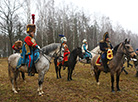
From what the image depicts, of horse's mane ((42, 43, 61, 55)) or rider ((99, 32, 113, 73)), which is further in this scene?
rider ((99, 32, 113, 73))

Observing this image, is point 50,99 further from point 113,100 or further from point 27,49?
point 113,100

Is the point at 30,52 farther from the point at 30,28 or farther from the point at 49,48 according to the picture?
the point at 30,28

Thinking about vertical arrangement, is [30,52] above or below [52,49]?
below

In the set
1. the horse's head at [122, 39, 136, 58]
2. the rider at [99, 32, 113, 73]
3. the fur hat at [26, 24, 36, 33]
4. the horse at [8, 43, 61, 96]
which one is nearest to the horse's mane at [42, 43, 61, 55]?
→ the horse at [8, 43, 61, 96]

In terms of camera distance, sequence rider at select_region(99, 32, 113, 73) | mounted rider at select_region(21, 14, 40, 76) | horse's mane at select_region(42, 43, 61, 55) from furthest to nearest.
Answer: rider at select_region(99, 32, 113, 73)
horse's mane at select_region(42, 43, 61, 55)
mounted rider at select_region(21, 14, 40, 76)

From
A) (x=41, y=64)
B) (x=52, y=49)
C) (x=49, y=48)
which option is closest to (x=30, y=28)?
(x=49, y=48)

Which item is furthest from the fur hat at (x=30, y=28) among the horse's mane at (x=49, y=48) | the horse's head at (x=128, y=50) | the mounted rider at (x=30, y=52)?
the horse's head at (x=128, y=50)

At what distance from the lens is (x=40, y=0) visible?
21.6 metres

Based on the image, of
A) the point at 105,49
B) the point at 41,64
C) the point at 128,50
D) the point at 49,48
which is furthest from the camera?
the point at 105,49

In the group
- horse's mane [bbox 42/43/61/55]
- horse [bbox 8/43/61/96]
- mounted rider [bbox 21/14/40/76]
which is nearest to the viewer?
mounted rider [bbox 21/14/40/76]

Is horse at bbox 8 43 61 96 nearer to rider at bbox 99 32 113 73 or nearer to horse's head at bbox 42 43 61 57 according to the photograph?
horse's head at bbox 42 43 61 57

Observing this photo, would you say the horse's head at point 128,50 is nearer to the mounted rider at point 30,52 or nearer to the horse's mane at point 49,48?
the horse's mane at point 49,48

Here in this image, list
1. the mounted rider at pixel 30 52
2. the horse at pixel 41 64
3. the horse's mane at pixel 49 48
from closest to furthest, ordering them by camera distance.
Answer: the mounted rider at pixel 30 52
the horse at pixel 41 64
the horse's mane at pixel 49 48

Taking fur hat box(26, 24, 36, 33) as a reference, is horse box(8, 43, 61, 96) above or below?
below
